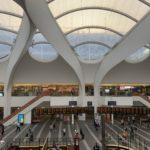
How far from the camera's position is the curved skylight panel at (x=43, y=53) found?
46.8 meters

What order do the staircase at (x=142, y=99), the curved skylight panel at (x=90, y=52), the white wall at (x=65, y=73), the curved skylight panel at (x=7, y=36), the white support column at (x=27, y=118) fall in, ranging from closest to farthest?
the staircase at (x=142, y=99) < the curved skylight panel at (x=7, y=36) < the white support column at (x=27, y=118) < the white wall at (x=65, y=73) < the curved skylight panel at (x=90, y=52)

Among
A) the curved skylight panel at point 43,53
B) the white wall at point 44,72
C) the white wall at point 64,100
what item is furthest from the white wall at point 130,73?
the curved skylight panel at point 43,53

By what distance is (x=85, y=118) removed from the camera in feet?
156

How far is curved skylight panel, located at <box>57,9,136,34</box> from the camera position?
36.8m

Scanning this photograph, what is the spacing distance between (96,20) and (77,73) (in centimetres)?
941

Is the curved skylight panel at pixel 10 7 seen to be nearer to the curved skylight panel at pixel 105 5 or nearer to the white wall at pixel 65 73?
the curved skylight panel at pixel 105 5

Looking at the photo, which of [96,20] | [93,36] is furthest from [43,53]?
[96,20]

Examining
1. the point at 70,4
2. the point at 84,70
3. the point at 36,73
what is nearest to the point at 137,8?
the point at 70,4

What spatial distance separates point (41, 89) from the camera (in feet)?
158

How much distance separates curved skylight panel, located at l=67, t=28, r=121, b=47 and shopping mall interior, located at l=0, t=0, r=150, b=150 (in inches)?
5.5

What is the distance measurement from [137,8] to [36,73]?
22.0m

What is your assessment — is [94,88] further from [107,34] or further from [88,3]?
[88,3]

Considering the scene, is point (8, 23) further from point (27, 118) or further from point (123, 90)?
point (123, 90)

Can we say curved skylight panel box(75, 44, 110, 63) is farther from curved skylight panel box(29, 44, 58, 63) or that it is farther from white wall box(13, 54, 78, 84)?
curved skylight panel box(29, 44, 58, 63)
